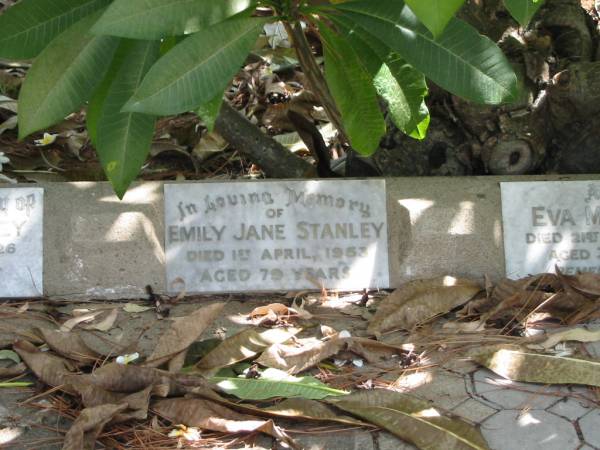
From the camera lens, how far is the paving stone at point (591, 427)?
1.82 meters

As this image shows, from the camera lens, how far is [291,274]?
2723mm

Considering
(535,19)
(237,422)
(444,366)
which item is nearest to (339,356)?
(444,366)

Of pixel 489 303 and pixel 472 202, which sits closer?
pixel 489 303

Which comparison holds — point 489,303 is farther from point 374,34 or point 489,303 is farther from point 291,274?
point 374,34

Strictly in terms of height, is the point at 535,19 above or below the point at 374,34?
above

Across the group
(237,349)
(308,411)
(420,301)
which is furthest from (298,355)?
(420,301)

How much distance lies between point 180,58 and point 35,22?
472 millimetres

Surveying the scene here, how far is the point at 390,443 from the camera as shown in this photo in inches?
71.2

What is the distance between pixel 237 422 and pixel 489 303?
1.09m

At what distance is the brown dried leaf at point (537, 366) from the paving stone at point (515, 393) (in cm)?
2

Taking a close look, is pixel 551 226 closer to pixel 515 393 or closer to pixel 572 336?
pixel 572 336

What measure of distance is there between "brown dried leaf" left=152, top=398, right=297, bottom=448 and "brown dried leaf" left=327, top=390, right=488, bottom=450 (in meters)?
0.20

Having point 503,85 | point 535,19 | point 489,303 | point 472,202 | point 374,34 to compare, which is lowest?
point 489,303

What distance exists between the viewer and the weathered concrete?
2.68 meters
